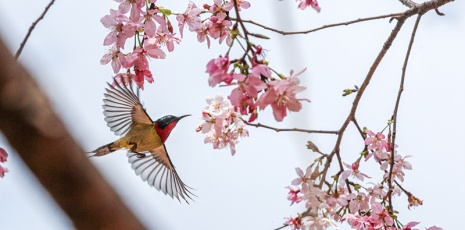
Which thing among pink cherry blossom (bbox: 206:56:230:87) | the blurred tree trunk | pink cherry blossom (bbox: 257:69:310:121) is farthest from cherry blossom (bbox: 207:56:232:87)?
the blurred tree trunk

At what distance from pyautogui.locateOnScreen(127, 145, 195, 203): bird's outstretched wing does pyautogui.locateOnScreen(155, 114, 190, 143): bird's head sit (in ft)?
0.53

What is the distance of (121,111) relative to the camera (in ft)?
10.7

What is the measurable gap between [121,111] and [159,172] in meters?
0.47

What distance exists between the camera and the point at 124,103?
10.7 ft

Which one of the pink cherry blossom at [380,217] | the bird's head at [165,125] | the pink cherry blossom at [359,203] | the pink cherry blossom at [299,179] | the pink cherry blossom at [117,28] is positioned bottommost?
the pink cherry blossom at [380,217]

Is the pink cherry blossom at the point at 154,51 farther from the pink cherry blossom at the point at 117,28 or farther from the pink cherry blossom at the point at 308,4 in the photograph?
the pink cherry blossom at the point at 308,4

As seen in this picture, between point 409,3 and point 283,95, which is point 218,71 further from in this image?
point 409,3

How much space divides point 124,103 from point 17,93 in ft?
8.22

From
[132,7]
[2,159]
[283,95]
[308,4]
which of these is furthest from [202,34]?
[2,159]

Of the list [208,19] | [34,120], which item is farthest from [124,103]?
[34,120]

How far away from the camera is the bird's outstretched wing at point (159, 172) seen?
346 centimetres

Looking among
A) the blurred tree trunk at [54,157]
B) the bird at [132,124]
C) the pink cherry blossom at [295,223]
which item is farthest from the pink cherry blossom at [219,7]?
the blurred tree trunk at [54,157]

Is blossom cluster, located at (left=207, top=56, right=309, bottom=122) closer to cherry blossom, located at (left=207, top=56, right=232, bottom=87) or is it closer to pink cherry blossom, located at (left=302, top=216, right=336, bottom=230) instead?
cherry blossom, located at (left=207, top=56, right=232, bottom=87)

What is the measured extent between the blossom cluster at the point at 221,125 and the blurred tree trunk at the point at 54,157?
2235 millimetres
